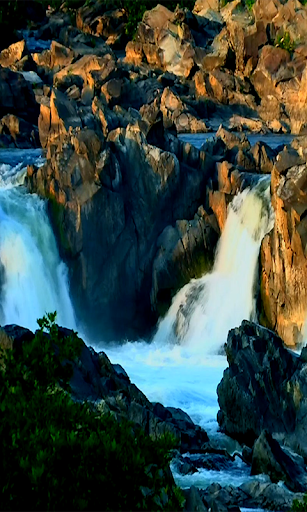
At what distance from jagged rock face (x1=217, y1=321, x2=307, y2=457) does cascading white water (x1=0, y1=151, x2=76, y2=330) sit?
47.1 ft

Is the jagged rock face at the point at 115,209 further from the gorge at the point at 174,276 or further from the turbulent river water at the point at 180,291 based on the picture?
the turbulent river water at the point at 180,291

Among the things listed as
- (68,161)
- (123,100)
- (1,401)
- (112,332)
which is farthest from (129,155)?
(123,100)

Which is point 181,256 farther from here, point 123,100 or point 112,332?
point 123,100

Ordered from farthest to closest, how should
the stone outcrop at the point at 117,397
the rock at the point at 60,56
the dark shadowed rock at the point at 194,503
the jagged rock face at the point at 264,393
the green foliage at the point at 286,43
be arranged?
the rock at the point at 60,56 → the green foliage at the point at 286,43 → the jagged rock face at the point at 264,393 → the stone outcrop at the point at 117,397 → the dark shadowed rock at the point at 194,503

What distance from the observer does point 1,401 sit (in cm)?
1148

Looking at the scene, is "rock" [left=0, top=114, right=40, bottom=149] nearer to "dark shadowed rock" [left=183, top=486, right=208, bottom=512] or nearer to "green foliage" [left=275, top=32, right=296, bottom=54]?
"green foliage" [left=275, top=32, right=296, bottom=54]

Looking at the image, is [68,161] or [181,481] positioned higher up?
[68,161]

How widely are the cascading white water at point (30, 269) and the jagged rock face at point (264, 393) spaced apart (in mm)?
14343

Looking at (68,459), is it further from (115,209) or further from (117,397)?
(115,209)

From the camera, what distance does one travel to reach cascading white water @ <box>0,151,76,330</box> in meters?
38.2

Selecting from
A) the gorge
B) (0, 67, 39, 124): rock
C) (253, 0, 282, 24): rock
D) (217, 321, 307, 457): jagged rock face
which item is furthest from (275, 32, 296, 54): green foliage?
(217, 321, 307, 457): jagged rock face

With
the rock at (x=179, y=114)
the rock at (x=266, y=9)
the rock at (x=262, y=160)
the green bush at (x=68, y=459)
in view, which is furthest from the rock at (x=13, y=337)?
the rock at (x=266, y=9)

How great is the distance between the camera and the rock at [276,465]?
802 inches

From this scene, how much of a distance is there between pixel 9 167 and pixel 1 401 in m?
38.0
